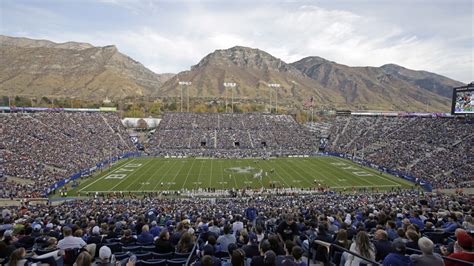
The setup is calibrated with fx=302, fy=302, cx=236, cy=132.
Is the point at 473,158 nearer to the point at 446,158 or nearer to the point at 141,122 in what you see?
the point at 446,158

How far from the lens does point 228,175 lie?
155 ft

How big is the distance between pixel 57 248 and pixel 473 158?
5609 centimetres

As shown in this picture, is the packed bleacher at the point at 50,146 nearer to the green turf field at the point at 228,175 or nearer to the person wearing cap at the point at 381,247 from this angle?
the green turf field at the point at 228,175

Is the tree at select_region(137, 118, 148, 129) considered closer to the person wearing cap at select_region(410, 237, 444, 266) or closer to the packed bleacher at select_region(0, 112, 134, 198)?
the packed bleacher at select_region(0, 112, 134, 198)

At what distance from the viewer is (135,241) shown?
880 centimetres

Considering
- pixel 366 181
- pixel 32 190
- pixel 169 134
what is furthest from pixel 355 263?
pixel 169 134

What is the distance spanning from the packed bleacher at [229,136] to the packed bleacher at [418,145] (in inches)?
422

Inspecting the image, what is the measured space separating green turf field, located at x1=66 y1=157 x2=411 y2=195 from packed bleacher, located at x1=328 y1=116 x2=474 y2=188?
452cm

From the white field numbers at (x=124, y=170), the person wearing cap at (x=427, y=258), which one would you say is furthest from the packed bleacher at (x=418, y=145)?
the white field numbers at (x=124, y=170)

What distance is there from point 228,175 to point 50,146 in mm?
30275

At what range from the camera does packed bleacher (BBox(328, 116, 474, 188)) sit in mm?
44375

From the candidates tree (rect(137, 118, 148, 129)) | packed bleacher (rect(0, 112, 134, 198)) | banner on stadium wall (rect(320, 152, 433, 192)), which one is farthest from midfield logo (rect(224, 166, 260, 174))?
tree (rect(137, 118, 148, 129))

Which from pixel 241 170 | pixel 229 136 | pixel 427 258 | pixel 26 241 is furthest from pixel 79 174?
pixel 427 258

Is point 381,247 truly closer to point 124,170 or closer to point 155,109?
point 124,170
